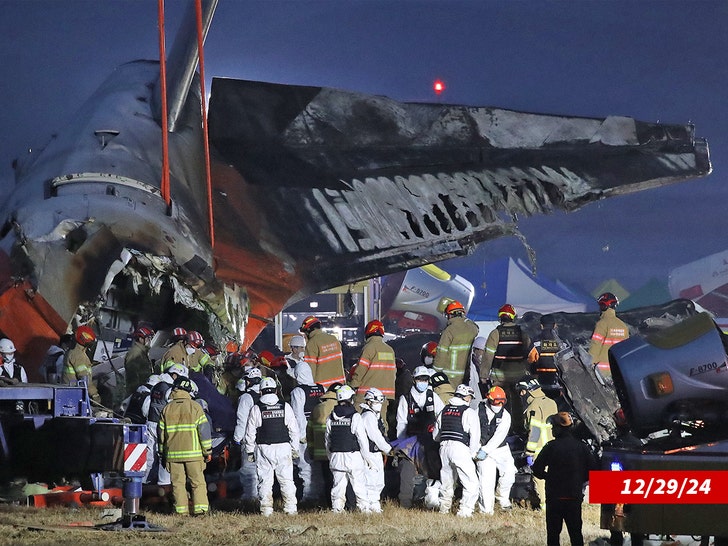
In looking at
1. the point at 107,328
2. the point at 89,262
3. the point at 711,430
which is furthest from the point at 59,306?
the point at 711,430

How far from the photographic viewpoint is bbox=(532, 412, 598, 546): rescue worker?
8.68m

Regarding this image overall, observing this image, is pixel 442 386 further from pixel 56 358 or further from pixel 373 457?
pixel 56 358

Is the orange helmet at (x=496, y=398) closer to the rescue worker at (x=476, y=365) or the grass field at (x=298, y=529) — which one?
the grass field at (x=298, y=529)

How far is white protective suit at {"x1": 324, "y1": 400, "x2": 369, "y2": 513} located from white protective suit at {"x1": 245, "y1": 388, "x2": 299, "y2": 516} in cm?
50

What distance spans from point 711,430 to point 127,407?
9.18 m

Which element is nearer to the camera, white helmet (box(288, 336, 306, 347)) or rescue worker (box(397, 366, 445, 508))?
rescue worker (box(397, 366, 445, 508))

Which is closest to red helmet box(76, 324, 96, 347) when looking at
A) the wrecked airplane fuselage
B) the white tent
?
the wrecked airplane fuselage

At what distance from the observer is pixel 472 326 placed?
15.4 metres

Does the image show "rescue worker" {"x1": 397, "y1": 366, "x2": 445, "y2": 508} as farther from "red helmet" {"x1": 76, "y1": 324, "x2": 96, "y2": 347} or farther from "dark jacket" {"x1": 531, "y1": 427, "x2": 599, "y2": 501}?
"red helmet" {"x1": 76, "y1": 324, "x2": 96, "y2": 347}

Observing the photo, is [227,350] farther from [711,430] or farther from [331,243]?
[711,430]

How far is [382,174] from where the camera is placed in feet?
59.4

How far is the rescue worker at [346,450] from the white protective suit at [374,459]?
0.11m

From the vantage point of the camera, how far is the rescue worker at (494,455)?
12570 millimetres

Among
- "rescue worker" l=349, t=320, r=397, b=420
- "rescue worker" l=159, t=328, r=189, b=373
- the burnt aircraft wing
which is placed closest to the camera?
"rescue worker" l=349, t=320, r=397, b=420
